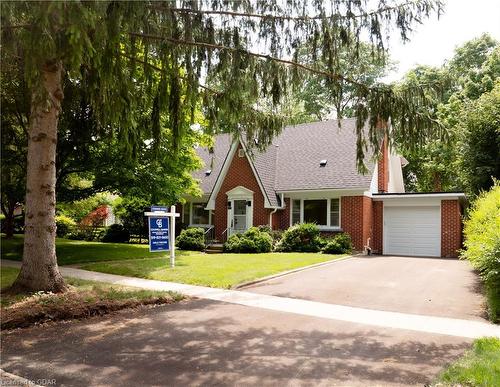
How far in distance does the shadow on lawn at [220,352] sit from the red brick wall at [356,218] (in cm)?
1388

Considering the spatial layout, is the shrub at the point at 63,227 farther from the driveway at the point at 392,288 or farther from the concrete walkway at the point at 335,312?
the driveway at the point at 392,288

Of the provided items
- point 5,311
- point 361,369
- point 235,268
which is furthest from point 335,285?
point 5,311

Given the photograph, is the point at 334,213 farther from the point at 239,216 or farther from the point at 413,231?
the point at 239,216

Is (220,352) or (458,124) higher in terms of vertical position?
(458,124)

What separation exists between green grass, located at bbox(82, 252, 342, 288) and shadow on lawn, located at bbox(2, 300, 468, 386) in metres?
3.98

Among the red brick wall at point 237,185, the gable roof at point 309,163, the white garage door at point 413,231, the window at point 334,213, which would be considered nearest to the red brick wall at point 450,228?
the white garage door at point 413,231

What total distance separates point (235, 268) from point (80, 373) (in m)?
8.89

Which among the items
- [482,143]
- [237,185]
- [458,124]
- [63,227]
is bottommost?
[63,227]

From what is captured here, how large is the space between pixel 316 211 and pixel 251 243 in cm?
471

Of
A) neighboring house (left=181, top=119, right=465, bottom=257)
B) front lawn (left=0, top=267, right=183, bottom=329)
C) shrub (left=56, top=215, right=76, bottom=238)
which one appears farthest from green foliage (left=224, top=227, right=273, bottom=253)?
shrub (left=56, top=215, right=76, bottom=238)

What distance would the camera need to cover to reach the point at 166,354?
577 cm

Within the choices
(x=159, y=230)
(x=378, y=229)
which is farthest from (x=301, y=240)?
(x=159, y=230)

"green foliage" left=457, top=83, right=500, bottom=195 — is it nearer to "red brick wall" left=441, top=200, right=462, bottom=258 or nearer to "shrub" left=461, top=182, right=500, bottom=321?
"red brick wall" left=441, top=200, right=462, bottom=258

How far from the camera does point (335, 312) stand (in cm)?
850
